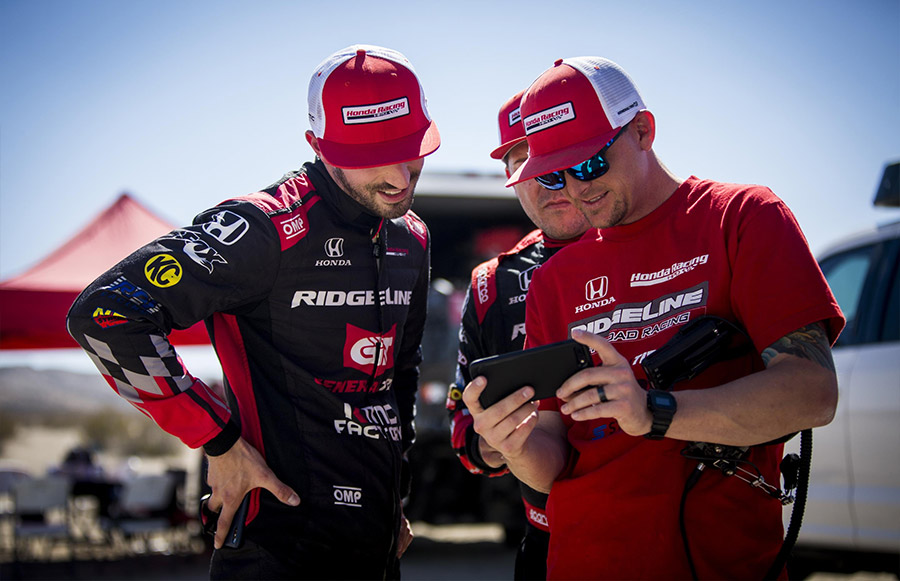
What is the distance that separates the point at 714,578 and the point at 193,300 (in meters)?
1.57

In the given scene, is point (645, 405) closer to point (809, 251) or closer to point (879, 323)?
point (809, 251)

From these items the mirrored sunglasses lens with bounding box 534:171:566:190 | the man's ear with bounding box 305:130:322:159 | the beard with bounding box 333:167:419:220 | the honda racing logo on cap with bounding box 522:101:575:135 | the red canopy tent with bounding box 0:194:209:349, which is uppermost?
the honda racing logo on cap with bounding box 522:101:575:135

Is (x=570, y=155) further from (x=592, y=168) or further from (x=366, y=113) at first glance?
(x=366, y=113)

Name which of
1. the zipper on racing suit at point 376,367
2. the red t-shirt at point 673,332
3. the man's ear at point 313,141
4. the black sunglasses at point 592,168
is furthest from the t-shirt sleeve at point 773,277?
the man's ear at point 313,141

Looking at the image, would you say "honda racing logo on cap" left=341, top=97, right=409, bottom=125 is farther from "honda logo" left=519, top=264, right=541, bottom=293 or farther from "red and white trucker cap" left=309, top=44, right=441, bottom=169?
"honda logo" left=519, top=264, right=541, bottom=293

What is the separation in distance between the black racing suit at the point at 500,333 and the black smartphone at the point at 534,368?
40.3 inches

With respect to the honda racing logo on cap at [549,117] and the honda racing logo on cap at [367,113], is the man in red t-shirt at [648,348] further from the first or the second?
the honda racing logo on cap at [367,113]

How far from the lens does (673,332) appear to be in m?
1.91

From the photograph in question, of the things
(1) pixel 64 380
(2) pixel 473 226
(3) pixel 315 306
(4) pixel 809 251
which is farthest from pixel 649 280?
(1) pixel 64 380

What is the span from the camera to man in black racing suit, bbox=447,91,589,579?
2820 millimetres

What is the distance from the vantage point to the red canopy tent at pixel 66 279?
755 centimetres

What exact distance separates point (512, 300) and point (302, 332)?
935mm

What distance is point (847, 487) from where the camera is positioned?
175 inches

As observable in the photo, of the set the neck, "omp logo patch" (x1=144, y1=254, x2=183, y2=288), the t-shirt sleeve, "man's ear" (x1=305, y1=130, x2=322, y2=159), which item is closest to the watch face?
the t-shirt sleeve
